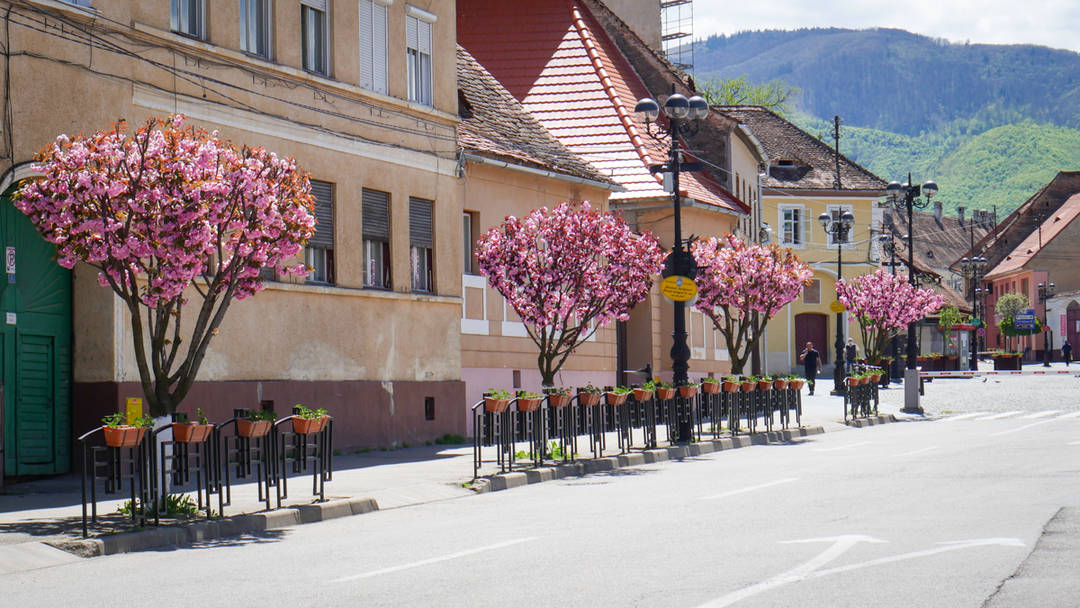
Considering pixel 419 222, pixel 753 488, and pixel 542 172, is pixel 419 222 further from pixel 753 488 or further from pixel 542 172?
pixel 753 488

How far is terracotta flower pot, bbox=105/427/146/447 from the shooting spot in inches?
521

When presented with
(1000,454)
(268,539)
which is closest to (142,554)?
(268,539)

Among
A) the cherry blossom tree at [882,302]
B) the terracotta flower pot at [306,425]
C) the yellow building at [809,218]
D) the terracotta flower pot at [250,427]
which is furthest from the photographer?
the yellow building at [809,218]

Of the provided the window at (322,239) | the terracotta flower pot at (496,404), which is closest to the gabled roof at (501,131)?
the window at (322,239)

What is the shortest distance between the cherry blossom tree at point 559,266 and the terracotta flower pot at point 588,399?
3.19ft

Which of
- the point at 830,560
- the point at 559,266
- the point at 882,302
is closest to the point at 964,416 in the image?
the point at 882,302

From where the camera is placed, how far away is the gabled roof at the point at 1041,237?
125 m

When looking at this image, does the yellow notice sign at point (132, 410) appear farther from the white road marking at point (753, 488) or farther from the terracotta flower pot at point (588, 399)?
the terracotta flower pot at point (588, 399)

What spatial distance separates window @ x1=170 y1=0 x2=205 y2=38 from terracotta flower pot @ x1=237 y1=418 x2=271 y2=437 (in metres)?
7.71

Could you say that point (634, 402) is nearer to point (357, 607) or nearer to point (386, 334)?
point (386, 334)

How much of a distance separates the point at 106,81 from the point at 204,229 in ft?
18.8

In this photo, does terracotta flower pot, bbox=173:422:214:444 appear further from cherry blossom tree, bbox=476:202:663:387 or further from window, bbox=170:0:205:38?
cherry blossom tree, bbox=476:202:663:387

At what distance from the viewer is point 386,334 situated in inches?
995

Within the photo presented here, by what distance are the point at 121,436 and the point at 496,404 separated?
22.8 ft
